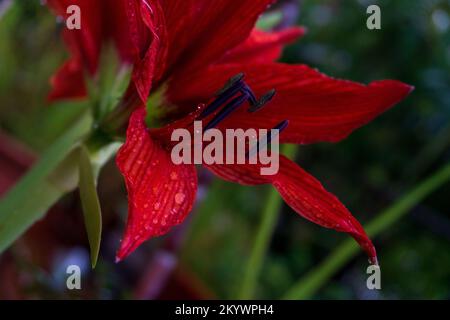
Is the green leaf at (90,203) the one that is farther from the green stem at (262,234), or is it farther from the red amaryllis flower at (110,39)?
the green stem at (262,234)

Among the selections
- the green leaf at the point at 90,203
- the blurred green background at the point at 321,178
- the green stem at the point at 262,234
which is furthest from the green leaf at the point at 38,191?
the blurred green background at the point at 321,178

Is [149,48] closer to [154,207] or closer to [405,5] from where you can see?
[154,207]

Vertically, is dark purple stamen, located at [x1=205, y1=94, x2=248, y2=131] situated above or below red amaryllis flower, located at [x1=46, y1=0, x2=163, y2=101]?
below

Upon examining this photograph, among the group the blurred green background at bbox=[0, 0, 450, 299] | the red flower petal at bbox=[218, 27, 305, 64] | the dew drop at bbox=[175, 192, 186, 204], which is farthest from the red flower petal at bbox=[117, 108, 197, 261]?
the blurred green background at bbox=[0, 0, 450, 299]

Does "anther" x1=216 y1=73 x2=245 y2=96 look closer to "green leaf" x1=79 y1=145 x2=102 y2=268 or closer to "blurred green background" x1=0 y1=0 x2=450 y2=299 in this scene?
"green leaf" x1=79 y1=145 x2=102 y2=268

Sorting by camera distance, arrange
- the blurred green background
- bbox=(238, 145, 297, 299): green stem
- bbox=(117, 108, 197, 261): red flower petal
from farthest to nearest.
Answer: the blurred green background, bbox=(238, 145, 297, 299): green stem, bbox=(117, 108, 197, 261): red flower petal

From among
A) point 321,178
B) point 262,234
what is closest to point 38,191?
point 262,234

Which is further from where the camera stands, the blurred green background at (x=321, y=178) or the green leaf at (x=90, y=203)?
the blurred green background at (x=321, y=178)
